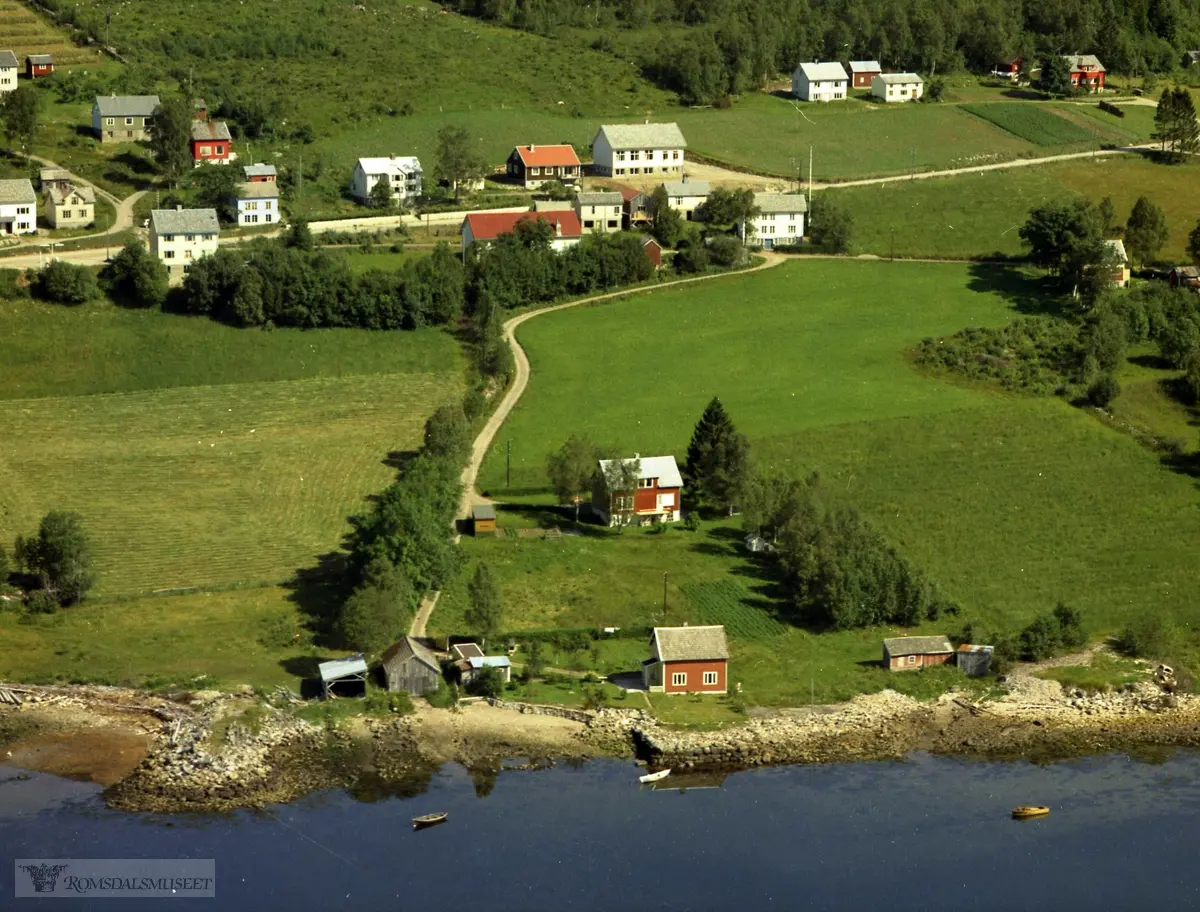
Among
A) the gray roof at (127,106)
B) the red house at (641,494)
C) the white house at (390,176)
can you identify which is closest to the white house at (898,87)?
the white house at (390,176)

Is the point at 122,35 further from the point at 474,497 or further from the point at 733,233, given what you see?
the point at 474,497

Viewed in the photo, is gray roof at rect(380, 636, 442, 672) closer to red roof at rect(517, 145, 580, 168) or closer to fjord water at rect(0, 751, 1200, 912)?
fjord water at rect(0, 751, 1200, 912)

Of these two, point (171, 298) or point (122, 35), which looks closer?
point (171, 298)

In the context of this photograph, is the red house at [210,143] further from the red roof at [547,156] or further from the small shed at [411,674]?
the small shed at [411,674]

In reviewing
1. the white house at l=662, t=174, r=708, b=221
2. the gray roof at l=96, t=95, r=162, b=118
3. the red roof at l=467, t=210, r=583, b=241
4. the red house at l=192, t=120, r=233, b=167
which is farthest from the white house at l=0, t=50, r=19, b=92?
the white house at l=662, t=174, r=708, b=221

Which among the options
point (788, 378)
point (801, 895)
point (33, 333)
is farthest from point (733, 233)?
point (801, 895)

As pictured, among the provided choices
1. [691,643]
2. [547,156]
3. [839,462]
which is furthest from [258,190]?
[691,643]
